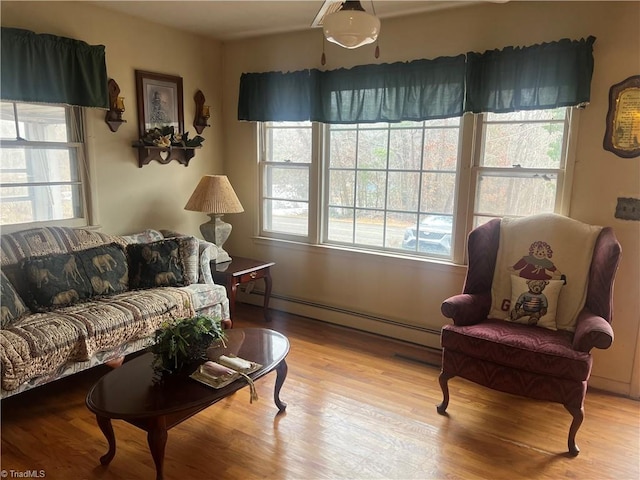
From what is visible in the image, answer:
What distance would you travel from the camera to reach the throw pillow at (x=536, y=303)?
8.68ft

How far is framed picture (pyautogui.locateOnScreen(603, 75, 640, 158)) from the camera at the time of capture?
2615mm

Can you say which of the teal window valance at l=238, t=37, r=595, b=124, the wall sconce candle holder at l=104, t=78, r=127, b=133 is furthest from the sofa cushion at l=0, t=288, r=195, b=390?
the teal window valance at l=238, t=37, r=595, b=124

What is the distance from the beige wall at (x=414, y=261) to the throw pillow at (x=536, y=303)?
0.48 m

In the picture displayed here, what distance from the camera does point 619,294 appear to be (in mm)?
2795

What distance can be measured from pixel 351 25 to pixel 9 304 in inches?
90.1

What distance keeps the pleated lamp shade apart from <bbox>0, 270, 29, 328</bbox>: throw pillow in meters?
1.44

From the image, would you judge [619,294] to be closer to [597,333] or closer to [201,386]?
[597,333]

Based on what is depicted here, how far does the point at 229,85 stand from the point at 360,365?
2733 millimetres

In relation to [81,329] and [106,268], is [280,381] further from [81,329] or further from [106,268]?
[106,268]

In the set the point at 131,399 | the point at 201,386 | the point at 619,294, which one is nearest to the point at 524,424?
the point at 619,294

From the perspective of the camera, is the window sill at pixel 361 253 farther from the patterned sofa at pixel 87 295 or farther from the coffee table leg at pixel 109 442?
the coffee table leg at pixel 109 442

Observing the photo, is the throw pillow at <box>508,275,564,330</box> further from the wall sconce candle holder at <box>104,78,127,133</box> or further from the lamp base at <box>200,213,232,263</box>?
the wall sconce candle holder at <box>104,78,127,133</box>

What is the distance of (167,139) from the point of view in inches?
144

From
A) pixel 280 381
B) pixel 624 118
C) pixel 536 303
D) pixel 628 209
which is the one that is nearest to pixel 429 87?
pixel 624 118
